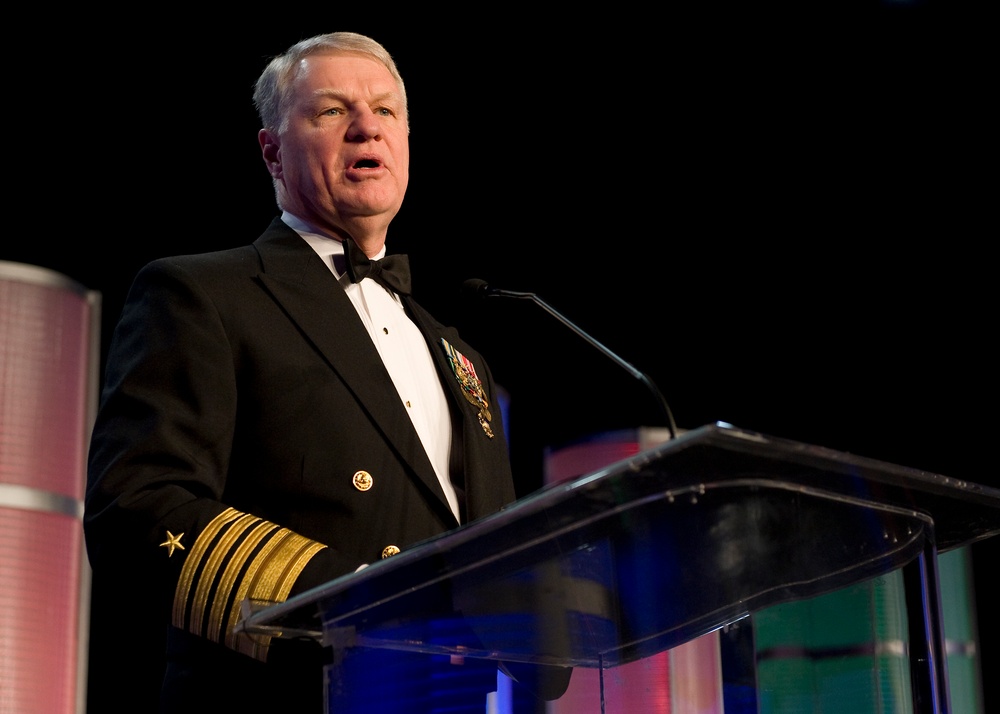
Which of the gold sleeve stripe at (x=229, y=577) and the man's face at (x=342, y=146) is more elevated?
the man's face at (x=342, y=146)

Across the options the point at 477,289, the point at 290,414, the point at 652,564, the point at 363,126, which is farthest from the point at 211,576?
the point at 363,126

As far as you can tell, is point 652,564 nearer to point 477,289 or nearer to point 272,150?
point 477,289

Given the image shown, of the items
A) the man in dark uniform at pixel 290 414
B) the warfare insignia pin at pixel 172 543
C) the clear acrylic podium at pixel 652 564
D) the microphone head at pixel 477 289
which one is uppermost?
the microphone head at pixel 477 289

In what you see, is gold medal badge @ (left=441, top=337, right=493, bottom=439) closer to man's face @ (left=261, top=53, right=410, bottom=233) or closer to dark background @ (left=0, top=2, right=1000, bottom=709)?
man's face @ (left=261, top=53, right=410, bottom=233)

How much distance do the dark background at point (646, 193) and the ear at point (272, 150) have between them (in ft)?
3.12

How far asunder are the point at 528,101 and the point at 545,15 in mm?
308

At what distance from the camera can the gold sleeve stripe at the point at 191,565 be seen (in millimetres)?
1332

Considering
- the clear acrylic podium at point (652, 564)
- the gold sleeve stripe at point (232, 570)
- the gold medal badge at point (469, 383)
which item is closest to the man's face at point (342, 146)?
the gold medal badge at point (469, 383)

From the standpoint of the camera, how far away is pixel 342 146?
205cm

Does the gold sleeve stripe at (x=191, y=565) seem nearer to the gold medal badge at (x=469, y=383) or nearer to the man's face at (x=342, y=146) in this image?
the gold medal badge at (x=469, y=383)

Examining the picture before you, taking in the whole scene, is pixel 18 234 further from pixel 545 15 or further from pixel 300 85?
pixel 545 15

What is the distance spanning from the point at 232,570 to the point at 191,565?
2.5 inches

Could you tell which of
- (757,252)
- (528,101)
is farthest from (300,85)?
(757,252)


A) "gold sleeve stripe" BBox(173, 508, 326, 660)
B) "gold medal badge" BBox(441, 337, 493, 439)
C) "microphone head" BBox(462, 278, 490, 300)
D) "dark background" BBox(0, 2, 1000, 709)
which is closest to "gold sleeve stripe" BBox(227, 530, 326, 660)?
"gold sleeve stripe" BBox(173, 508, 326, 660)
